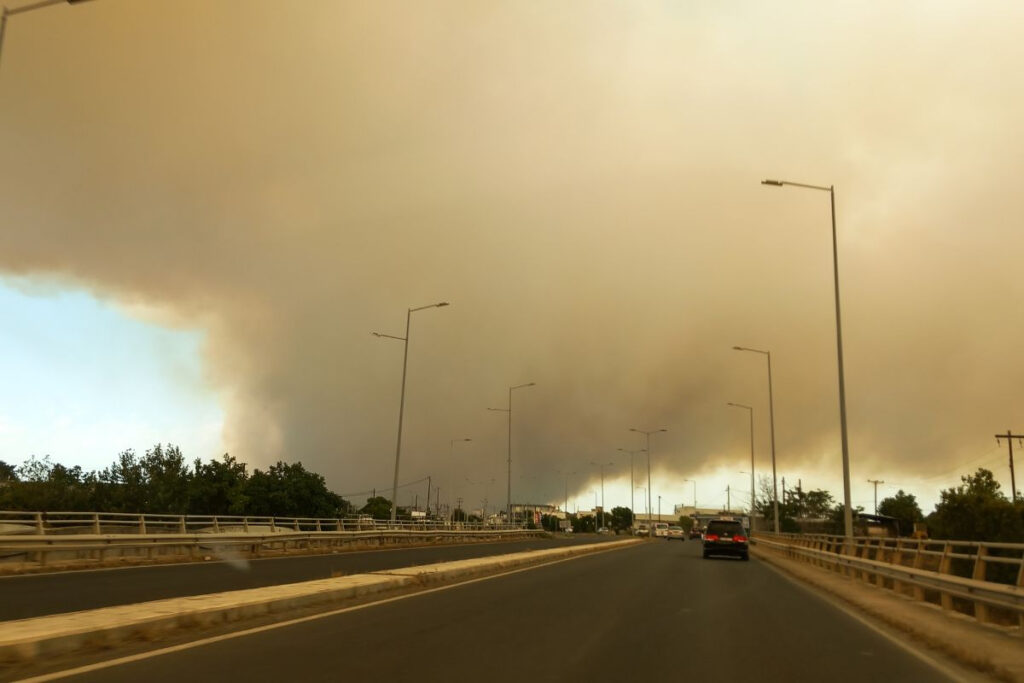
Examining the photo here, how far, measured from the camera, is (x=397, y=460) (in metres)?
48.8

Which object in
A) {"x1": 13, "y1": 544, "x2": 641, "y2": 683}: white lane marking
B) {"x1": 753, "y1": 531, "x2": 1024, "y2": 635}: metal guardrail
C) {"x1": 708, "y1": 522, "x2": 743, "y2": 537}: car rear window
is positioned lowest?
{"x1": 13, "y1": 544, "x2": 641, "y2": 683}: white lane marking

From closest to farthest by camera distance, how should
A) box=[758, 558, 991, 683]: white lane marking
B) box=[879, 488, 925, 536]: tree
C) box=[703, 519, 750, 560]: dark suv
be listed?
box=[758, 558, 991, 683]: white lane marking
box=[703, 519, 750, 560]: dark suv
box=[879, 488, 925, 536]: tree

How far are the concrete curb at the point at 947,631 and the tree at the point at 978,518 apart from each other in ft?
157

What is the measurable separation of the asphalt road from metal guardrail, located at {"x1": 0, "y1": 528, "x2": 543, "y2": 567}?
495 inches

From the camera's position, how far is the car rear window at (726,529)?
41744mm

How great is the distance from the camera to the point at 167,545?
96.0 feet

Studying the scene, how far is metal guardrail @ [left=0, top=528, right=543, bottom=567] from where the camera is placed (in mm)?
23050

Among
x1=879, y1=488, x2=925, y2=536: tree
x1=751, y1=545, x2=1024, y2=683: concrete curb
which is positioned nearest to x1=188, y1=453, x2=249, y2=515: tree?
x1=751, y1=545, x2=1024, y2=683: concrete curb

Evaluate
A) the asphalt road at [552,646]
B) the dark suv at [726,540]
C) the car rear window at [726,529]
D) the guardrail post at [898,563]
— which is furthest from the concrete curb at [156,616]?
the car rear window at [726,529]

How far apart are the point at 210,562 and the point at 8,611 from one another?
1528cm

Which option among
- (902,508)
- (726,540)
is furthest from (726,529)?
(902,508)

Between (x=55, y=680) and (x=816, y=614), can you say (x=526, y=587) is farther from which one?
(x=55, y=680)

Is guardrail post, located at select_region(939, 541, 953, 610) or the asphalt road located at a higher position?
guardrail post, located at select_region(939, 541, 953, 610)

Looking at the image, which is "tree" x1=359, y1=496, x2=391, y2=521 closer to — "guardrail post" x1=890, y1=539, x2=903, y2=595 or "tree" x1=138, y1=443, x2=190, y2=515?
"tree" x1=138, y1=443, x2=190, y2=515
